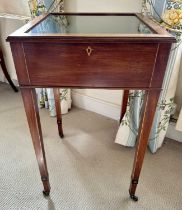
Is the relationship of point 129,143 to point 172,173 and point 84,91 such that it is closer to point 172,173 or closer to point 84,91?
point 172,173

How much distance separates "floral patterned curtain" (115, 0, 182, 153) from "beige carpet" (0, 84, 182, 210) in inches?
4.3

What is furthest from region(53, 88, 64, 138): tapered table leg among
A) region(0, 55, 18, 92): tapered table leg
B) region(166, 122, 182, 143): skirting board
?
region(0, 55, 18, 92): tapered table leg

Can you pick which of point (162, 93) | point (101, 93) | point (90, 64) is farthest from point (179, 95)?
point (90, 64)

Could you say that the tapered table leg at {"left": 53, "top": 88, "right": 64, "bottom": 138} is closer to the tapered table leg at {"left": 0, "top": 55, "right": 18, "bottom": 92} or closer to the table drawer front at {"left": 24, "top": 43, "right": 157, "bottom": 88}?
the table drawer front at {"left": 24, "top": 43, "right": 157, "bottom": 88}

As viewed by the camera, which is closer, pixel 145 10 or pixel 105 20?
pixel 105 20

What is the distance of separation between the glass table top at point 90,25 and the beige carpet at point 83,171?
2.54ft

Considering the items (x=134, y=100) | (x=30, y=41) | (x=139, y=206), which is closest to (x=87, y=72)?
(x=30, y=41)

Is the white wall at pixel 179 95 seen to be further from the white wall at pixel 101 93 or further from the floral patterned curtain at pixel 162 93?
Answer: the white wall at pixel 101 93

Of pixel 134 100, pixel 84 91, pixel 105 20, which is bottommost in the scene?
pixel 84 91

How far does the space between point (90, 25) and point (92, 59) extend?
0.26 metres

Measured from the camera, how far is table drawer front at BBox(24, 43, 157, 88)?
2.20 ft

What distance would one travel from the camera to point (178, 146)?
1.42m

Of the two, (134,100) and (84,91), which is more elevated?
(134,100)

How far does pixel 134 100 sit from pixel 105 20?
0.49 m
